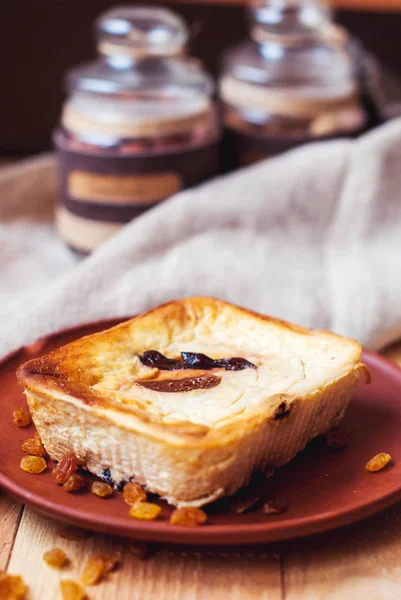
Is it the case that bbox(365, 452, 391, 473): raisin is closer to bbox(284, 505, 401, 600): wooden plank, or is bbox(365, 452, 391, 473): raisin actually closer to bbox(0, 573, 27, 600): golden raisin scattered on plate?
bbox(284, 505, 401, 600): wooden plank

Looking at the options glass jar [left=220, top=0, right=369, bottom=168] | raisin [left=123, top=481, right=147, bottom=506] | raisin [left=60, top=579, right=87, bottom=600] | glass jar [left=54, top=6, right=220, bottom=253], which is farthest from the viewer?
glass jar [left=220, top=0, right=369, bottom=168]

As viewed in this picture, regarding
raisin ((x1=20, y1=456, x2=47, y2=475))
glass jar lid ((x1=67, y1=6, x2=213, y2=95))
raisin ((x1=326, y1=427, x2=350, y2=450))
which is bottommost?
raisin ((x1=20, y1=456, x2=47, y2=475))

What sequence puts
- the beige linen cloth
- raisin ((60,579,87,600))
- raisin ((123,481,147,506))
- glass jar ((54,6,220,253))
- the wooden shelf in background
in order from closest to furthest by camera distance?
1. raisin ((60,579,87,600))
2. raisin ((123,481,147,506))
3. the beige linen cloth
4. glass jar ((54,6,220,253))
5. the wooden shelf in background

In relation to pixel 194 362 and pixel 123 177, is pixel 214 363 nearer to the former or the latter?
pixel 194 362

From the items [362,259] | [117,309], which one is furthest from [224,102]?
[117,309]

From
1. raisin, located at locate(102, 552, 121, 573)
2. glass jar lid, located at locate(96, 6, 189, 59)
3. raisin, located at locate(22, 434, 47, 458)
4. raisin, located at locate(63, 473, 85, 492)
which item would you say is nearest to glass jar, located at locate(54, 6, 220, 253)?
glass jar lid, located at locate(96, 6, 189, 59)

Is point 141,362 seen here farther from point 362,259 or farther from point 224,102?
point 224,102

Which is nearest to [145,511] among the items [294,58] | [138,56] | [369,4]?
[138,56]
